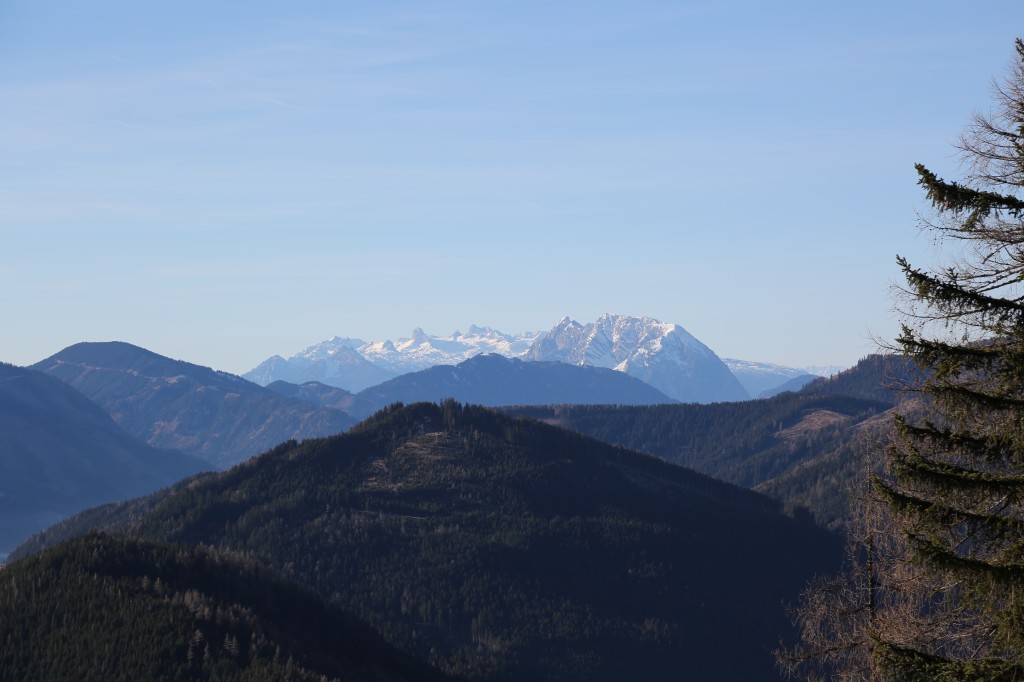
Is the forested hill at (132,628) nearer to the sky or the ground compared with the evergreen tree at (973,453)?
nearer to the ground

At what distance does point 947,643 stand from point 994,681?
9.51 meters

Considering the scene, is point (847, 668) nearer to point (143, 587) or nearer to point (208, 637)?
point (208, 637)

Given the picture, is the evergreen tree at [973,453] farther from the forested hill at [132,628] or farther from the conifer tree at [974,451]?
the forested hill at [132,628]

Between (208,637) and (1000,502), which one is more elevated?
(1000,502)

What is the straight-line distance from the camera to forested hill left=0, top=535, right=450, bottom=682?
164 metres

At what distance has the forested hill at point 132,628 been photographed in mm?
163750

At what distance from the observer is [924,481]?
109 ft

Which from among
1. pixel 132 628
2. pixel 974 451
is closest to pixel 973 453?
pixel 974 451

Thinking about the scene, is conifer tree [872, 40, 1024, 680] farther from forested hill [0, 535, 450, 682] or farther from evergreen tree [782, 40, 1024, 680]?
forested hill [0, 535, 450, 682]

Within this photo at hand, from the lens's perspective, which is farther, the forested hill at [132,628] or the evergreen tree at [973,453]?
the forested hill at [132,628]

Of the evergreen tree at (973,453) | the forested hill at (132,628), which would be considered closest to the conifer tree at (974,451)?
the evergreen tree at (973,453)

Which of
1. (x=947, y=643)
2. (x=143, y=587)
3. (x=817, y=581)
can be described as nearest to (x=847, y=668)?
(x=947, y=643)

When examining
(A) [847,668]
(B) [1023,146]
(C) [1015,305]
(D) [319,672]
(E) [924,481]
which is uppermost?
(B) [1023,146]

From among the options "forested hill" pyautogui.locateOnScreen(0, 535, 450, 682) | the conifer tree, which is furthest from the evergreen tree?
"forested hill" pyautogui.locateOnScreen(0, 535, 450, 682)
